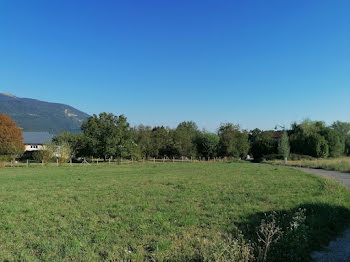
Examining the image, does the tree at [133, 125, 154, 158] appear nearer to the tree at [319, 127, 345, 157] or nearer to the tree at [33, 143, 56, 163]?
the tree at [33, 143, 56, 163]

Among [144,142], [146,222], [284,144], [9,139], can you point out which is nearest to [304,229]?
[146,222]

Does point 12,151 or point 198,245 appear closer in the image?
point 198,245

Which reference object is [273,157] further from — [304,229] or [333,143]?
[304,229]

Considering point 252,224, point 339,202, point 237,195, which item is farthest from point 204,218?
point 339,202

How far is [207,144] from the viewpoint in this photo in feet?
160

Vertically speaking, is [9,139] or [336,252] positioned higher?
[9,139]

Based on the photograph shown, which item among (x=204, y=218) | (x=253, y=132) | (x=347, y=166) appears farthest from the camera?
(x=253, y=132)

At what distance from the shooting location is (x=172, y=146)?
5041 centimetres

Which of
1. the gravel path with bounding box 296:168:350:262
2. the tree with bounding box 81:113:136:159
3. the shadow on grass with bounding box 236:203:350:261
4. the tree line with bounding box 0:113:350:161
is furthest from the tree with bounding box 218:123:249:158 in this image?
the gravel path with bounding box 296:168:350:262

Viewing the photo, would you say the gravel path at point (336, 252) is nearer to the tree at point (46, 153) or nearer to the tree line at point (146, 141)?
the tree at point (46, 153)

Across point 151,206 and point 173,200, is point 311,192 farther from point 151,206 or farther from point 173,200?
point 151,206

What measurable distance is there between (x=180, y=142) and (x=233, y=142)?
10.7 metres

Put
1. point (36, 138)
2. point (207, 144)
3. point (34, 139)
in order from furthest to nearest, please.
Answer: point (36, 138) < point (34, 139) < point (207, 144)

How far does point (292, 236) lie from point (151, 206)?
4.65 meters
